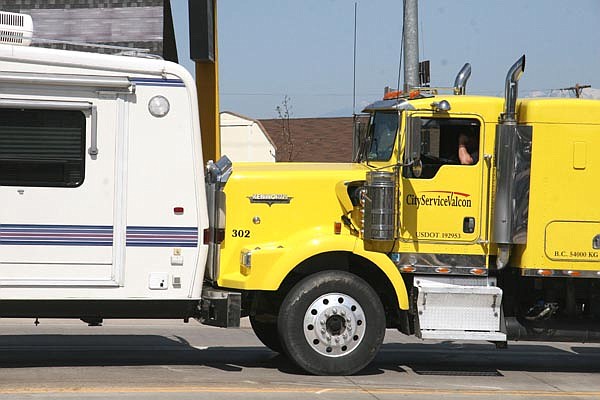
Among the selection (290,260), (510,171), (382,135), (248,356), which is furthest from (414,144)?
(248,356)

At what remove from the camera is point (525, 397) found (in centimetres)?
907

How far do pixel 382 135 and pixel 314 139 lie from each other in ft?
81.0

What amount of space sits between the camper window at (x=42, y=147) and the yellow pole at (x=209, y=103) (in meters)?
1.95

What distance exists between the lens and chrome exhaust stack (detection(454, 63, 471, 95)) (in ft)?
35.1

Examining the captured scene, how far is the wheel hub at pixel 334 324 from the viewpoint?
31.6 feet

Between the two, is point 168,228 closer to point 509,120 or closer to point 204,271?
point 204,271

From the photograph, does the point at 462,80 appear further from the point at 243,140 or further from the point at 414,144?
the point at 243,140

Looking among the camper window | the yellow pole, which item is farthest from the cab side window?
the camper window

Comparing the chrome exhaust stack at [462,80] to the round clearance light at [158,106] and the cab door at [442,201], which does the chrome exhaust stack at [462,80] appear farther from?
the round clearance light at [158,106]

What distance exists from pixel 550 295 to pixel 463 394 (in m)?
1.82

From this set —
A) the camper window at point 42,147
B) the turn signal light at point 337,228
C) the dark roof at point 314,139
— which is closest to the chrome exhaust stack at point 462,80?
the turn signal light at point 337,228

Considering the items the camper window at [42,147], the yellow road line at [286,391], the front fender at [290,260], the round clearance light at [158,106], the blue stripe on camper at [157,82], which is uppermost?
the blue stripe on camper at [157,82]

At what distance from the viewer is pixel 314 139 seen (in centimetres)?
3509

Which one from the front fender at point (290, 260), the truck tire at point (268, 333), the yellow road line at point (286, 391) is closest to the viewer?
the yellow road line at point (286, 391)
